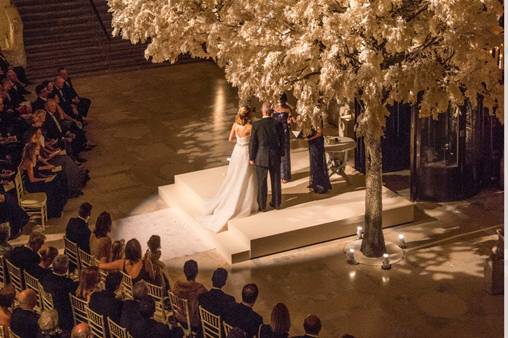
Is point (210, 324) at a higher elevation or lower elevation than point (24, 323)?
lower

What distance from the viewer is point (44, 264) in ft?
40.5

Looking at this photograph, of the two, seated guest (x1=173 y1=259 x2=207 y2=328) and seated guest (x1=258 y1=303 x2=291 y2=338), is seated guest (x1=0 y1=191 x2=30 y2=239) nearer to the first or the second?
Result: seated guest (x1=173 y1=259 x2=207 y2=328)

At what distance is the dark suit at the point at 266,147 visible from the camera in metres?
14.4

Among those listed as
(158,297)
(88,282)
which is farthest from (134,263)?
(88,282)

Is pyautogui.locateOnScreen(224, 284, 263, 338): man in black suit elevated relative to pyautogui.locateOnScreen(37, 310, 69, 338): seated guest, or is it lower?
lower

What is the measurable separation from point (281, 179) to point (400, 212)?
6.97ft

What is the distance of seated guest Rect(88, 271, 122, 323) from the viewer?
1081cm

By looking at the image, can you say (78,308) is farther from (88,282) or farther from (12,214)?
(12,214)

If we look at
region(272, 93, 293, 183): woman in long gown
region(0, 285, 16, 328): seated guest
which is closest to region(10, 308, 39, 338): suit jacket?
region(0, 285, 16, 328): seated guest

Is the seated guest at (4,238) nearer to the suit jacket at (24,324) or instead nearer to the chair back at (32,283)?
the chair back at (32,283)

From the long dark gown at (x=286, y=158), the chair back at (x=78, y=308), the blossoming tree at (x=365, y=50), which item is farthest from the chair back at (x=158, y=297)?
the long dark gown at (x=286, y=158)

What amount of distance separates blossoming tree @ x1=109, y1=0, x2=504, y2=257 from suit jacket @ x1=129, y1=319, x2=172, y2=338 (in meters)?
3.26

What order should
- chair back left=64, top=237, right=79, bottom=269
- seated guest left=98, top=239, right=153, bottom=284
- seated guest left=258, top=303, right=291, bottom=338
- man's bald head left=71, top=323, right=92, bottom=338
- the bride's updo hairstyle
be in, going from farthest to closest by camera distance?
the bride's updo hairstyle
chair back left=64, top=237, right=79, bottom=269
seated guest left=98, top=239, right=153, bottom=284
seated guest left=258, top=303, right=291, bottom=338
man's bald head left=71, top=323, right=92, bottom=338

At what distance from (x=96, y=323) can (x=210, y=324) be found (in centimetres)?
127
